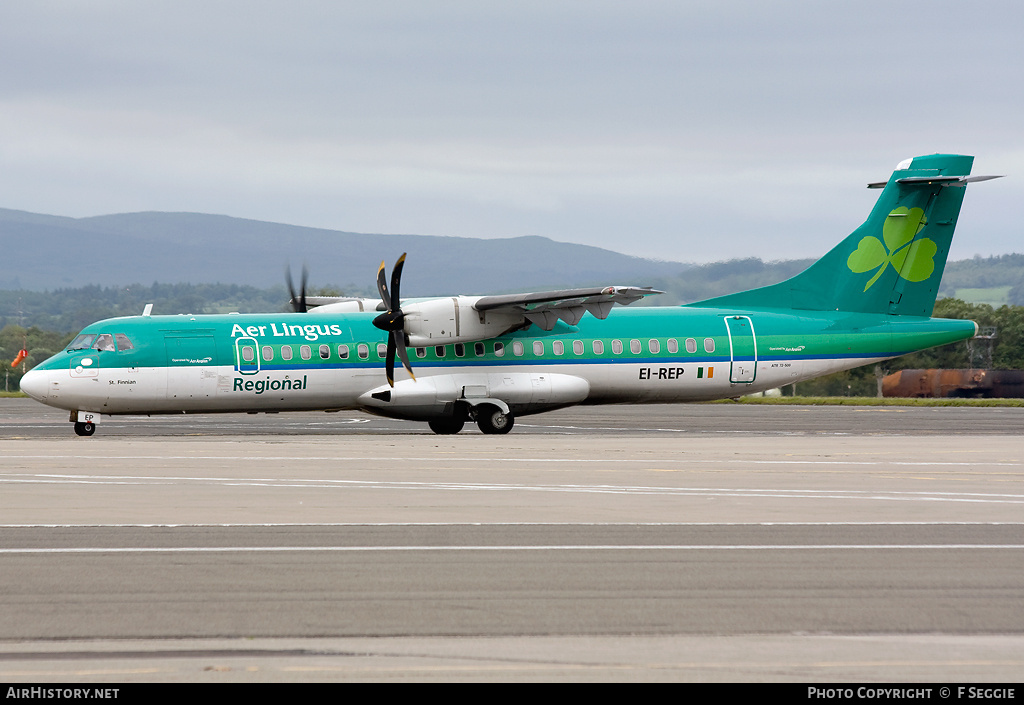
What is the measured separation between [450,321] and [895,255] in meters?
13.6

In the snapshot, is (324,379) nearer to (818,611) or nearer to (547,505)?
(547,505)

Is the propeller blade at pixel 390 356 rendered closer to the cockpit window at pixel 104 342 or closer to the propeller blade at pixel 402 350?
the propeller blade at pixel 402 350

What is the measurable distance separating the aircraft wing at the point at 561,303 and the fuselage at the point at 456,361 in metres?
0.95

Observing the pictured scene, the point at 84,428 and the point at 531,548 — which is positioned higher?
the point at 84,428

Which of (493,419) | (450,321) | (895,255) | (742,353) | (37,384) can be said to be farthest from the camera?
(895,255)

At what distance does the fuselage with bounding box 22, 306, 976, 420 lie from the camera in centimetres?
2866

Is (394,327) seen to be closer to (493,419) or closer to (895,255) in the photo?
(493,419)

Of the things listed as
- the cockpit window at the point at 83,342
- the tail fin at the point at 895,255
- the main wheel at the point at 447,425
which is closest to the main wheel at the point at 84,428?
the cockpit window at the point at 83,342

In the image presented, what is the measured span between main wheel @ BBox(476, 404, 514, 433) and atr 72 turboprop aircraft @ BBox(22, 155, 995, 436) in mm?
31

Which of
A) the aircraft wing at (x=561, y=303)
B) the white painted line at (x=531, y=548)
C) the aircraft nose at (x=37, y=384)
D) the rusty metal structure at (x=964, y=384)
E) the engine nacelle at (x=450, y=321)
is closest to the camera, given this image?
the white painted line at (x=531, y=548)

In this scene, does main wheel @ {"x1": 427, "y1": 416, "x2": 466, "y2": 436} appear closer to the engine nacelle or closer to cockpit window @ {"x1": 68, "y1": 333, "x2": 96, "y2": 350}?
the engine nacelle

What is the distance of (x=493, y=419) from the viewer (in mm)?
30125

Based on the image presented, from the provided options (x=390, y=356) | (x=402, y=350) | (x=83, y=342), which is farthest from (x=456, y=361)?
(x=83, y=342)

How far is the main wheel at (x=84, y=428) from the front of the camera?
28797 mm
